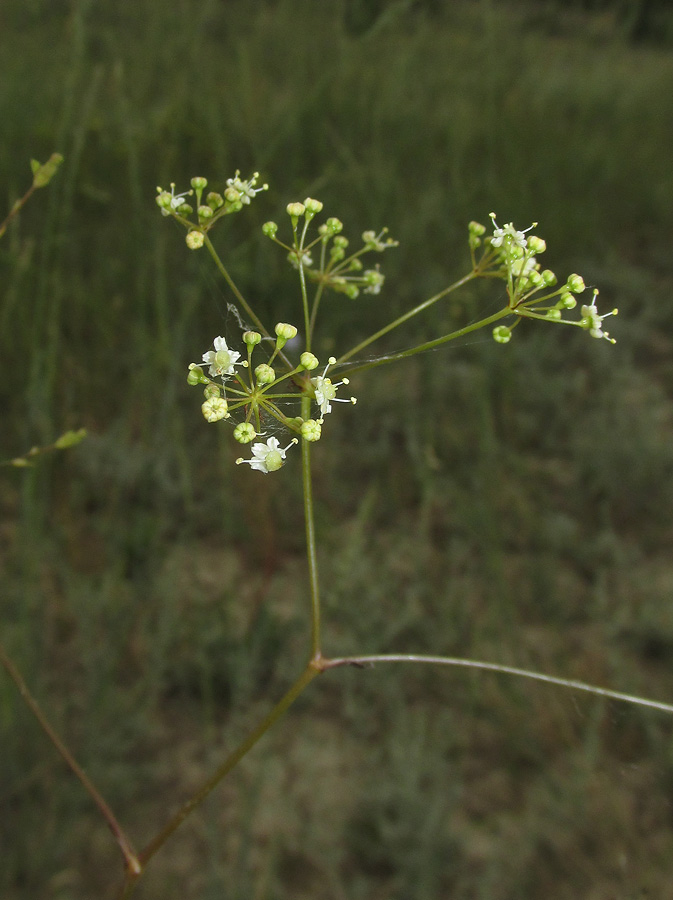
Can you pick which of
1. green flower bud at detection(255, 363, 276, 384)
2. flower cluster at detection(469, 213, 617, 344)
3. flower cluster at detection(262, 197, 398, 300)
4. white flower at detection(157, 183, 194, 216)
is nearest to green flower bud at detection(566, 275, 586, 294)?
flower cluster at detection(469, 213, 617, 344)

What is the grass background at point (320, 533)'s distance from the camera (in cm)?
151

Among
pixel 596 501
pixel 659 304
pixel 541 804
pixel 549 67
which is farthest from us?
pixel 549 67

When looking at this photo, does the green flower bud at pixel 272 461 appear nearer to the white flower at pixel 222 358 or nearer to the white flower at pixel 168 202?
the white flower at pixel 222 358

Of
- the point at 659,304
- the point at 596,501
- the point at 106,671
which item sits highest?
the point at 659,304

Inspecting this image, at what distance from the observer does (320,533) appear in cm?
203

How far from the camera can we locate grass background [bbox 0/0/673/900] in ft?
4.96

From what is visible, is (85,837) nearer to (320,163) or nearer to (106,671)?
(106,671)

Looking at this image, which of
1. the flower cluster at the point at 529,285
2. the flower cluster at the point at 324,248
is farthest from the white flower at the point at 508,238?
the flower cluster at the point at 324,248

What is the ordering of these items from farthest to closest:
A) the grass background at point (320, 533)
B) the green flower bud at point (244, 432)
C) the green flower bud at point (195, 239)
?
the grass background at point (320, 533) < the green flower bud at point (195, 239) < the green flower bud at point (244, 432)

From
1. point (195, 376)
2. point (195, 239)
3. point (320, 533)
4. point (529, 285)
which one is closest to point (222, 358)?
point (195, 376)

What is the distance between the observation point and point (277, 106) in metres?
2.86

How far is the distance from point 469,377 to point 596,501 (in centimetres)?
61

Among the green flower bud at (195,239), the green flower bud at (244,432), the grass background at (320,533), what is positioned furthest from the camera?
the grass background at (320,533)

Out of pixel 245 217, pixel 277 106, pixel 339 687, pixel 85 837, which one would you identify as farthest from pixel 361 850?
pixel 277 106
